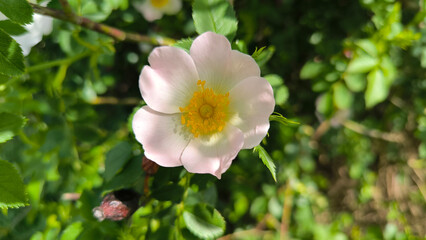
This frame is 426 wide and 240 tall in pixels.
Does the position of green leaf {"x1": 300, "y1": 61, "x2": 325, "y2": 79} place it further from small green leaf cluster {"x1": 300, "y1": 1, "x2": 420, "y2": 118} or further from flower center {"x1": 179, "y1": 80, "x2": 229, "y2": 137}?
flower center {"x1": 179, "y1": 80, "x2": 229, "y2": 137}

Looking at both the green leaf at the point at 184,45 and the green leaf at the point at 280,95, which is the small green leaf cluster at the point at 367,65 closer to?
the green leaf at the point at 280,95

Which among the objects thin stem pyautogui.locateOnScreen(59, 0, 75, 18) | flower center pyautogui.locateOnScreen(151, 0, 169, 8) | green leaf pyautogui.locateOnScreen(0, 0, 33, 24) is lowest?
flower center pyautogui.locateOnScreen(151, 0, 169, 8)

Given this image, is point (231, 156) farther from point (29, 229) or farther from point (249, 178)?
point (249, 178)

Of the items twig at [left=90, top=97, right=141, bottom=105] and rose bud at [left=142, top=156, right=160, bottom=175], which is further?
twig at [left=90, top=97, right=141, bottom=105]

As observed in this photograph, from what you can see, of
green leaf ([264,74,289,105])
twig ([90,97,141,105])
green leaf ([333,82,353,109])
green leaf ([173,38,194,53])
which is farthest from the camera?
twig ([90,97,141,105])

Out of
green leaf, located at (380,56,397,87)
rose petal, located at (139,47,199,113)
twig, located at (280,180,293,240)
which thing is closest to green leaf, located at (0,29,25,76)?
rose petal, located at (139,47,199,113)

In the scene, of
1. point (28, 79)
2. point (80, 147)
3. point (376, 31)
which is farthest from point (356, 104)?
point (28, 79)

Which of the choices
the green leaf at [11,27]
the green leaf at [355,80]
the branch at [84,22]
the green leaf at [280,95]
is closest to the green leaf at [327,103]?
the green leaf at [355,80]

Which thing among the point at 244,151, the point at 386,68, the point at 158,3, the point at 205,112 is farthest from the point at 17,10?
the point at 386,68

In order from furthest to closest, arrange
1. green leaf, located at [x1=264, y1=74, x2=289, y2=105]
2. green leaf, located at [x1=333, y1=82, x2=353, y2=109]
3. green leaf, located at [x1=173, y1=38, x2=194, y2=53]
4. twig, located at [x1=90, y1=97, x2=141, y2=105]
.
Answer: twig, located at [x1=90, y1=97, x2=141, y2=105], green leaf, located at [x1=333, y1=82, x2=353, y2=109], green leaf, located at [x1=264, y1=74, x2=289, y2=105], green leaf, located at [x1=173, y1=38, x2=194, y2=53]
